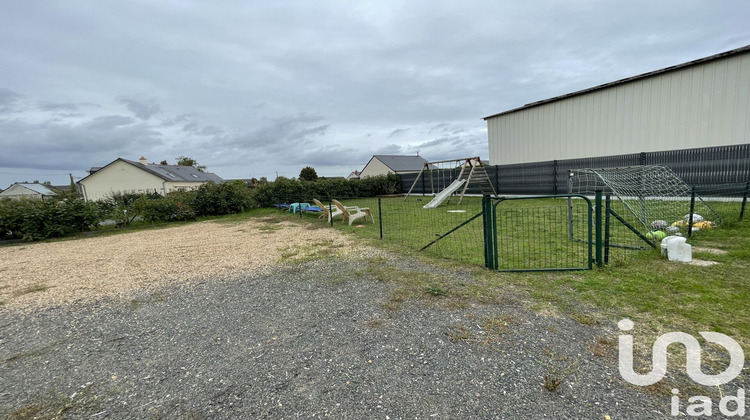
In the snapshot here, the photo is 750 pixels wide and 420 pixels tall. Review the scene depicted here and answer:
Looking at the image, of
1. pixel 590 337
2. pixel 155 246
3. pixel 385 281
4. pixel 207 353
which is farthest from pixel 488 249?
pixel 155 246

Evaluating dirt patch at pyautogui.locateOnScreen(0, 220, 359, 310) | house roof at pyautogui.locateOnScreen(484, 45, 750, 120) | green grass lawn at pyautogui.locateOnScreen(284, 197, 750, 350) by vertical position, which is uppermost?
house roof at pyautogui.locateOnScreen(484, 45, 750, 120)

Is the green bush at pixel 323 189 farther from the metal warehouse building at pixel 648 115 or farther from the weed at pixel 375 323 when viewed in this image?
the weed at pixel 375 323

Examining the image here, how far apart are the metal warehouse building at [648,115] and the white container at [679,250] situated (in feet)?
39.7

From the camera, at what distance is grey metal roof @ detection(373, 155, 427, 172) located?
43400mm

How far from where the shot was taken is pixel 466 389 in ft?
6.81

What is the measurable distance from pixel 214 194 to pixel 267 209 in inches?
110

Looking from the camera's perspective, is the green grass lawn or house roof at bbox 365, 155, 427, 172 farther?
house roof at bbox 365, 155, 427, 172

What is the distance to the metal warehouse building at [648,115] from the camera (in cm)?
1149

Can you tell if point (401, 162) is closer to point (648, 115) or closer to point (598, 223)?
point (648, 115)

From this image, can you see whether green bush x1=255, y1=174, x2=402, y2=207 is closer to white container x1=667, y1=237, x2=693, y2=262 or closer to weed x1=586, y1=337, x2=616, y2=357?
white container x1=667, y1=237, x2=693, y2=262

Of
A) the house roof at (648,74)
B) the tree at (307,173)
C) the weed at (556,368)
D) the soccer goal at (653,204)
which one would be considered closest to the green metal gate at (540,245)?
the soccer goal at (653,204)

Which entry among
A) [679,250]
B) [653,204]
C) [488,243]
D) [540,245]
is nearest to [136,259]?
[488,243]

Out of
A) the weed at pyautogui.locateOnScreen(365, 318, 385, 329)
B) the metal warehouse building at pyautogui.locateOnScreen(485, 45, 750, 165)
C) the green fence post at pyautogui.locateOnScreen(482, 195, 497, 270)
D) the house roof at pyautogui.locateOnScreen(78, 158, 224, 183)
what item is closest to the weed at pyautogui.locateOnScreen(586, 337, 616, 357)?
the weed at pyautogui.locateOnScreen(365, 318, 385, 329)

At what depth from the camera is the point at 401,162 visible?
45750mm
